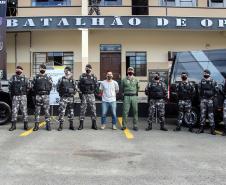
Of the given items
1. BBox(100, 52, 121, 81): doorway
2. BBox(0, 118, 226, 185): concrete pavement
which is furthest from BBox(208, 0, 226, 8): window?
BBox(0, 118, 226, 185): concrete pavement

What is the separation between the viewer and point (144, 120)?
15375 millimetres

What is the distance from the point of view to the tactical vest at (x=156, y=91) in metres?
12.8

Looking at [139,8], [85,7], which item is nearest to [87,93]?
[85,7]

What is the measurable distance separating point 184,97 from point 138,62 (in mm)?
9413

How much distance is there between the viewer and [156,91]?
12.8 meters

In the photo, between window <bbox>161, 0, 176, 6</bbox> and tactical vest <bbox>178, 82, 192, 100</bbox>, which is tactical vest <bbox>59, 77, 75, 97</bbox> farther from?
window <bbox>161, 0, 176, 6</bbox>

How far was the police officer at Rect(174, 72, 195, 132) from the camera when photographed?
12.6 meters

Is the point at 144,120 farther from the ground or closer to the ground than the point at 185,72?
closer to the ground

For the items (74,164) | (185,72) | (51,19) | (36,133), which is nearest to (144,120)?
(185,72)

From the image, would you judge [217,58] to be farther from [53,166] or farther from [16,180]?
[16,180]

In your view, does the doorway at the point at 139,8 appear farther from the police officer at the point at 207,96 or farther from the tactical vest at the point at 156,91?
the police officer at the point at 207,96

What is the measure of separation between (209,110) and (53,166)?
5.63 meters

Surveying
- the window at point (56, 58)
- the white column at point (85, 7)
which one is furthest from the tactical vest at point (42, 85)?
the window at point (56, 58)

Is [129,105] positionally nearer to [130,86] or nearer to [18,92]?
[130,86]
